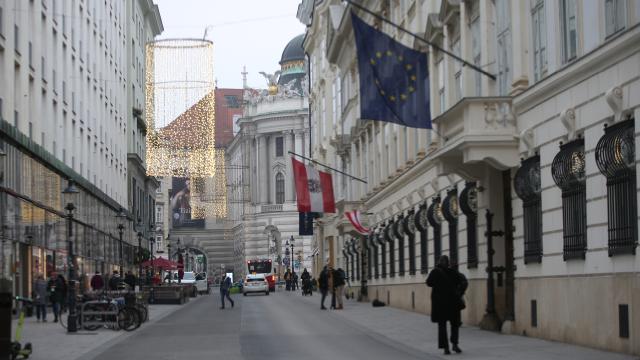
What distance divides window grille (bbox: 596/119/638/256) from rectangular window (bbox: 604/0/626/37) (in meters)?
1.60

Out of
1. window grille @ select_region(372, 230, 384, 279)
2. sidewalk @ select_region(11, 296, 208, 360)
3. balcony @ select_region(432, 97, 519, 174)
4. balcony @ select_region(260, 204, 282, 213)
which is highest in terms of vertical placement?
balcony @ select_region(260, 204, 282, 213)

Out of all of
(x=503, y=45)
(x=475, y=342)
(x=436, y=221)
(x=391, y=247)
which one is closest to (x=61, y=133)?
(x=391, y=247)

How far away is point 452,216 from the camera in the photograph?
32875 millimetres

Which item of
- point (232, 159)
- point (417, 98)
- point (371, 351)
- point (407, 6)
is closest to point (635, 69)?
point (371, 351)

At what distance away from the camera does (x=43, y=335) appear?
99.1 feet

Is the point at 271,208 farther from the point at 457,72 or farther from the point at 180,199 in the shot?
the point at 457,72

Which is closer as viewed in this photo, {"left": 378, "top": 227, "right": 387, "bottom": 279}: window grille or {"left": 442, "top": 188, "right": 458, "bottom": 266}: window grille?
{"left": 442, "top": 188, "right": 458, "bottom": 266}: window grille

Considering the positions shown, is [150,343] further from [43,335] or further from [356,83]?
[356,83]

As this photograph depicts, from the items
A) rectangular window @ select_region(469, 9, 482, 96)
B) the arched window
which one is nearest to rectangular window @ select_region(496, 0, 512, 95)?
rectangular window @ select_region(469, 9, 482, 96)

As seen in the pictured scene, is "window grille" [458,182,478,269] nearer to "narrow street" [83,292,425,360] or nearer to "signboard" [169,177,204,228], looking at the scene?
"narrow street" [83,292,425,360]

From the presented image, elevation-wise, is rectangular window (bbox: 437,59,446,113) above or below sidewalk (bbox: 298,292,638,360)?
above

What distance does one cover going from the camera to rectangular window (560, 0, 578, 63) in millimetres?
22273

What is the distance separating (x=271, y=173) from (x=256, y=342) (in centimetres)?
10757

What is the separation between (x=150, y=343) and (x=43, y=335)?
4926 millimetres
